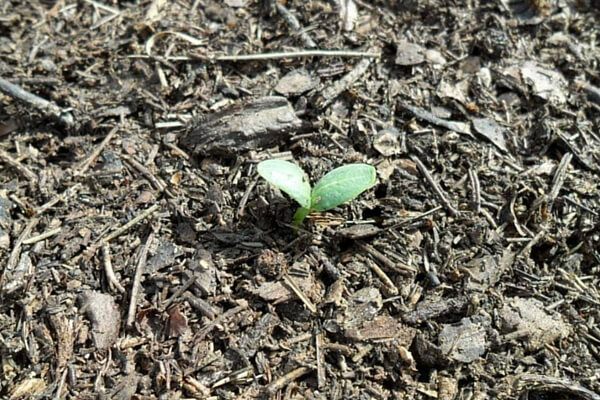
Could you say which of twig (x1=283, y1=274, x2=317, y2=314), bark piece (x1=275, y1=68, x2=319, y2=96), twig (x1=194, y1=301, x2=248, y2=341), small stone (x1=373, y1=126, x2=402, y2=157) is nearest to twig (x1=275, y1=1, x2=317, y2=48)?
bark piece (x1=275, y1=68, x2=319, y2=96)

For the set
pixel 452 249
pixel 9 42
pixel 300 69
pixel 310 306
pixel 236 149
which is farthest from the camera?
pixel 9 42

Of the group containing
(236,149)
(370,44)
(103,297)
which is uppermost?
(370,44)

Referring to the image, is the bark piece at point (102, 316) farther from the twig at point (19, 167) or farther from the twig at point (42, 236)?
the twig at point (19, 167)

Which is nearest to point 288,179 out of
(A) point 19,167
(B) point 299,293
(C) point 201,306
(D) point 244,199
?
(D) point 244,199

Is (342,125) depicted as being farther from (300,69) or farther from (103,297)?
(103,297)

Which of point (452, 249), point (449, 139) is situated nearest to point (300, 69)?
point (449, 139)

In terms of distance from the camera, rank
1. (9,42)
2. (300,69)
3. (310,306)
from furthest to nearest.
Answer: (9,42)
(300,69)
(310,306)

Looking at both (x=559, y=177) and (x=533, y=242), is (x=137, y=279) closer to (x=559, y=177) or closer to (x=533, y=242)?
(x=533, y=242)
